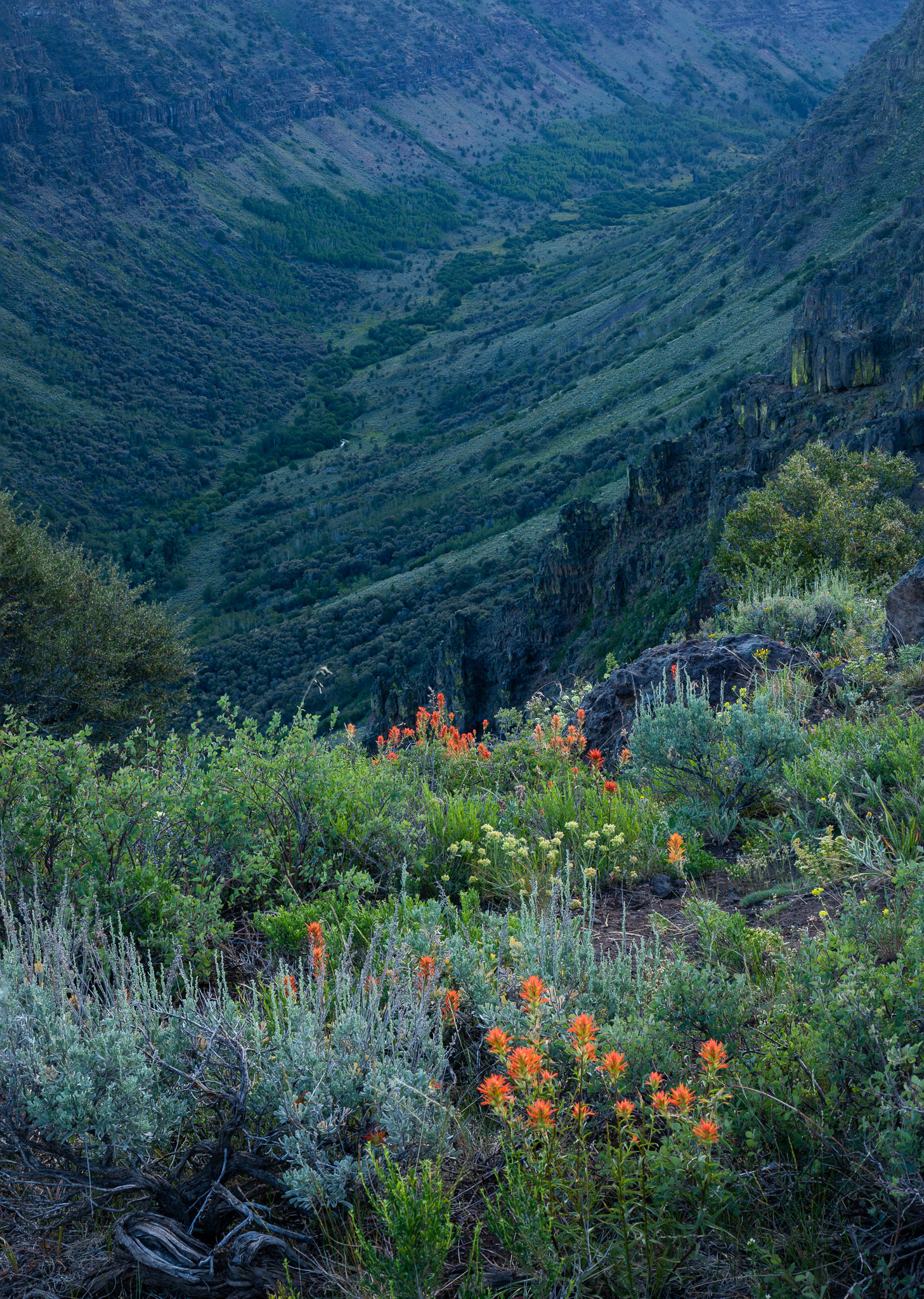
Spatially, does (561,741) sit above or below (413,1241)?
below

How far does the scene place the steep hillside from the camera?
4675 cm

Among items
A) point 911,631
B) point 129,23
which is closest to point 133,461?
point 911,631

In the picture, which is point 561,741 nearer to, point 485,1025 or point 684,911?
point 684,911

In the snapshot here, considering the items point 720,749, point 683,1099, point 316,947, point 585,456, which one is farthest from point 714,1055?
point 585,456

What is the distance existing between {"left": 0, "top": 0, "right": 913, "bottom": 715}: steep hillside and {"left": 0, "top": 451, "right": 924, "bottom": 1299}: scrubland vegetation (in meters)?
27.0

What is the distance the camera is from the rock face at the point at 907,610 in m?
5.53

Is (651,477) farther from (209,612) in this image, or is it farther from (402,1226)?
(209,612)

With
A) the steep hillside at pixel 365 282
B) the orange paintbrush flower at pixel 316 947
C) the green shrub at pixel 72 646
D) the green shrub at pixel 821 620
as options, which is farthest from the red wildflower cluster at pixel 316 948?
the steep hillside at pixel 365 282

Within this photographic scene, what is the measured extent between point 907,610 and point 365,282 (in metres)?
118

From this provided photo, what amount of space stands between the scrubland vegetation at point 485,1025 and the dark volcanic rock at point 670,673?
55.5 inches

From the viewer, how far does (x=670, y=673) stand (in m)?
5.58

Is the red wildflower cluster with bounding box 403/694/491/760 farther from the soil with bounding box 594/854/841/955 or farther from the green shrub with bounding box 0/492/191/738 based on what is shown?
the green shrub with bounding box 0/492/191/738

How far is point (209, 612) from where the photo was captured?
55562 millimetres

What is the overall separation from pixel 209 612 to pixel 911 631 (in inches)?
2098
